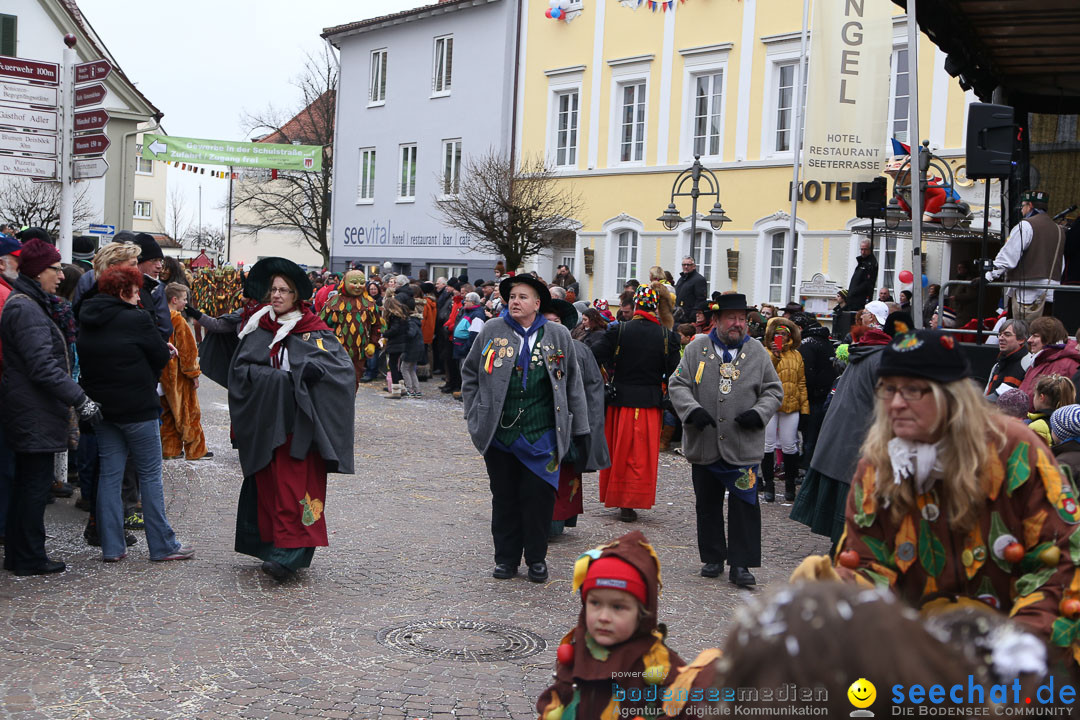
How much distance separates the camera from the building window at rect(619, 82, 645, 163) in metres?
27.5

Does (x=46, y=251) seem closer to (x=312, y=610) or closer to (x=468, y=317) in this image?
(x=312, y=610)

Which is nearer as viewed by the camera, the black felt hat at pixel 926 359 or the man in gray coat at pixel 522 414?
the black felt hat at pixel 926 359

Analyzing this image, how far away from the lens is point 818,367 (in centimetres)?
1131

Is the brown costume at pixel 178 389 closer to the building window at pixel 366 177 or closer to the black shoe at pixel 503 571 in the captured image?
the black shoe at pixel 503 571

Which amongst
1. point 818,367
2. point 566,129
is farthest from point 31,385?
point 566,129

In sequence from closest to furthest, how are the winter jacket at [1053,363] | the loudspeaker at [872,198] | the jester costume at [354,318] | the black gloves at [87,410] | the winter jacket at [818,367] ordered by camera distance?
the black gloves at [87,410] < the winter jacket at [1053,363] < the winter jacket at [818,367] < the loudspeaker at [872,198] < the jester costume at [354,318]

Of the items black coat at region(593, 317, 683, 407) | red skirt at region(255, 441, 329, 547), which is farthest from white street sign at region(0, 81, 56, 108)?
black coat at region(593, 317, 683, 407)

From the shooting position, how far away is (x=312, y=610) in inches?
252

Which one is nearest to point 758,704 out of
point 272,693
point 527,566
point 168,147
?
point 272,693

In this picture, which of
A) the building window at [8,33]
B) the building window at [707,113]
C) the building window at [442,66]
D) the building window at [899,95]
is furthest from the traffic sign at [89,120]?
the building window at [8,33]

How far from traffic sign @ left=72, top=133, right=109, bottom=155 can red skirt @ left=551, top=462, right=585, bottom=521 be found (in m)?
5.69

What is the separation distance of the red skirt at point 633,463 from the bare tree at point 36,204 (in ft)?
64.7

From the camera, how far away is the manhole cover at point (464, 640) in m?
5.72

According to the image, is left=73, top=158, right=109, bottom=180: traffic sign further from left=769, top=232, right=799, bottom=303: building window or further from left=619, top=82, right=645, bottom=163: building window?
left=619, top=82, right=645, bottom=163: building window
